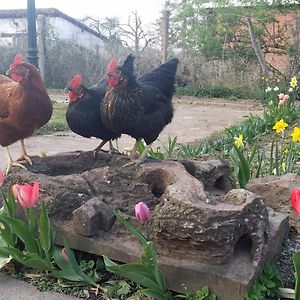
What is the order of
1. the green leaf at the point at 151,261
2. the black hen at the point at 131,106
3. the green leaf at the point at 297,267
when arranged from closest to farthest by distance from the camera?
1. the green leaf at the point at 297,267
2. the green leaf at the point at 151,261
3. the black hen at the point at 131,106

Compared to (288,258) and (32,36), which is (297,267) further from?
(32,36)

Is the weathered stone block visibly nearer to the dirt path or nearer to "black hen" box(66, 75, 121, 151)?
"black hen" box(66, 75, 121, 151)

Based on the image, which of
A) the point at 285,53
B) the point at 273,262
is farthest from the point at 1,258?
the point at 285,53

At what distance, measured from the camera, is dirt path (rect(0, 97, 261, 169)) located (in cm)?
620

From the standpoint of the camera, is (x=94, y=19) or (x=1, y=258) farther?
(x=94, y=19)

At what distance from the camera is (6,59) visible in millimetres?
17344

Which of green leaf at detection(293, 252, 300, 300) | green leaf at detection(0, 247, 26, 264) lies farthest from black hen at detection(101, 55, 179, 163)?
green leaf at detection(293, 252, 300, 300)

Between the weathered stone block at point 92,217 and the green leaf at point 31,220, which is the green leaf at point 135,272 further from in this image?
the green leaf at point 31,220

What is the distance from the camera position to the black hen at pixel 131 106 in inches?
95.1

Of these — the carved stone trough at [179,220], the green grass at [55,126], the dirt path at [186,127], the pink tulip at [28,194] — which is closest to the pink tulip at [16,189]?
the pink tulip at [28,194]

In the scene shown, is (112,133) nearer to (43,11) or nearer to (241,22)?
(241,22)

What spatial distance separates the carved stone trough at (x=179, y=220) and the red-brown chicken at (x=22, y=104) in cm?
35

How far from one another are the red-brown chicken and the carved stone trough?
0.35 meters

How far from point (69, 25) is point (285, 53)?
12.6m
